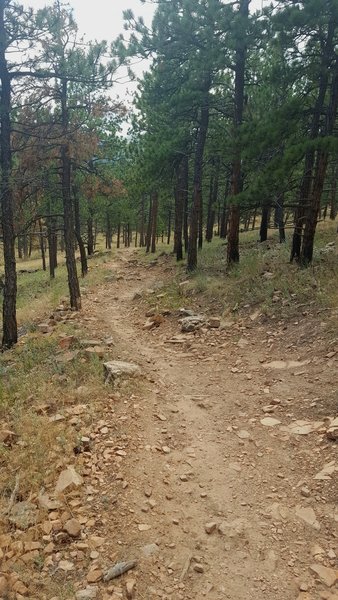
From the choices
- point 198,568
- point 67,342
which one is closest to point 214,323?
point 67,342

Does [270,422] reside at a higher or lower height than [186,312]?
lower

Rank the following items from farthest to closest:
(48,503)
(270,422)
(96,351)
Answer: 1. (96,351)
2. (270,422)
3. (48,503)

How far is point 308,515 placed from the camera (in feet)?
13.6

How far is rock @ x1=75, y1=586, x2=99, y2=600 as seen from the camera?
343cm

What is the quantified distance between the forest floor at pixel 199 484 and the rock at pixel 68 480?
0.06 m

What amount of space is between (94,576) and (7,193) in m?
9.26

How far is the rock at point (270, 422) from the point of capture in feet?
19.0

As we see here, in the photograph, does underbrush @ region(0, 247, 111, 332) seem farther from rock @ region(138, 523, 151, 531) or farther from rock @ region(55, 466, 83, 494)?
rock @ region(138, 523, 151, 531)

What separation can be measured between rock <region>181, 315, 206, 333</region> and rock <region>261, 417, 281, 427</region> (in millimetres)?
4334

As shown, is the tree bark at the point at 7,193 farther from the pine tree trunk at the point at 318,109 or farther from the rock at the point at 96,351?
the pine tree trunk at the point at 318,109

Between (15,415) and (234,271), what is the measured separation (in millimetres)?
9070

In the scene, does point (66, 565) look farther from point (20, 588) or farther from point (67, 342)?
point (67, 342)

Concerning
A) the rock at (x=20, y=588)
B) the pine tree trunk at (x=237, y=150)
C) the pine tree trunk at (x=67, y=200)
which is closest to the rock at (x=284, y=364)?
the rock at (x=20, y=588)

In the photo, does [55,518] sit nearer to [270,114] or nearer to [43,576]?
[43,576]
